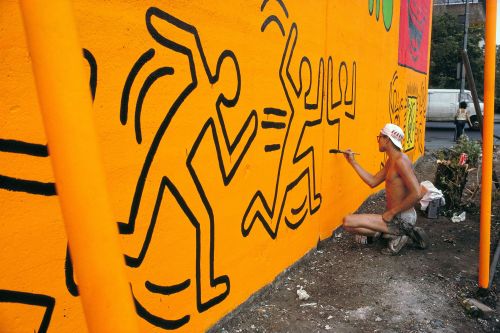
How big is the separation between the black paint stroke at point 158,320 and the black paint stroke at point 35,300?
443 millimetres

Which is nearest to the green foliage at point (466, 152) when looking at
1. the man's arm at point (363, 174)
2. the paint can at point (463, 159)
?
the paint can at point (463, 159)

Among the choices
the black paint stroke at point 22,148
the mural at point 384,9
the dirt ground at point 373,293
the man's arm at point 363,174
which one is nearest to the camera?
the black paint stroke at point 22,148

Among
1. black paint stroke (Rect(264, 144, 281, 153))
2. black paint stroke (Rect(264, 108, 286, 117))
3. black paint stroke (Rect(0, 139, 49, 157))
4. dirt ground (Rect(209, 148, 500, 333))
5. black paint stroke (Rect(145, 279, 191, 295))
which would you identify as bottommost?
dirt ground (Rect(209, 148, 500, 333))

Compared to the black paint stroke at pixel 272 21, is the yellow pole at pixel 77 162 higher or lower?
lower

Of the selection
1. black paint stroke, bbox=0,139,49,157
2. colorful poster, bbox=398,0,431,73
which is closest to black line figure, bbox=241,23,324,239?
black paint stroke, bbox=0,139,49,157

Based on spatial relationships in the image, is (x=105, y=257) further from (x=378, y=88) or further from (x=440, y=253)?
(x=378, y=88)

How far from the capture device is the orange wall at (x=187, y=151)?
153 centimetres

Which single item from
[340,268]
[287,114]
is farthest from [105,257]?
[340,268]

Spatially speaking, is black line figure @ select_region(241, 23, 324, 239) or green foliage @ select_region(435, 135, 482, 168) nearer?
black line figure @ select_region(241, 23, 324, 239)

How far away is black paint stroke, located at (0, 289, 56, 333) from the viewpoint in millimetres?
1481

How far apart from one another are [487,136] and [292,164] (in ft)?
4.92

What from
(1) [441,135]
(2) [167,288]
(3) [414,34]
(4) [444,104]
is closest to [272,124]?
(2) [167,288]

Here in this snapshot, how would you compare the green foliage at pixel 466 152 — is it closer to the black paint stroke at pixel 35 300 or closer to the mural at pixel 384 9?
the mural at pixel 384 9

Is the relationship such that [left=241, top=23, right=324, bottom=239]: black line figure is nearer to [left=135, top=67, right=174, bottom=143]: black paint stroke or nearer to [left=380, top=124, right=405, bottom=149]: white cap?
[left=380, top=124, right=405, bottom=149]: white cap
